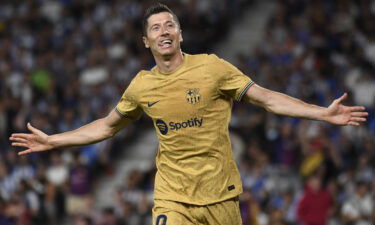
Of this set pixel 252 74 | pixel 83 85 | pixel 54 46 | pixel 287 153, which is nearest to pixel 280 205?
pixel 287 153

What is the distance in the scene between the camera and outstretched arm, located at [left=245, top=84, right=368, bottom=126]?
19.8 feet

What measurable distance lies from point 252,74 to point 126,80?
9.35ft

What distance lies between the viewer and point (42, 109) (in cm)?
1758

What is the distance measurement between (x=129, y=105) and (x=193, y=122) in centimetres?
62

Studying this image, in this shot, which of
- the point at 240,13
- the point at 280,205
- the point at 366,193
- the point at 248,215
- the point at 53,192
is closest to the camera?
the point at 248,215

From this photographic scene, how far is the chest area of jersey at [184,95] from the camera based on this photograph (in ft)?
20.9

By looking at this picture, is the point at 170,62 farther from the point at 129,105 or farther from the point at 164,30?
the point at 129,105

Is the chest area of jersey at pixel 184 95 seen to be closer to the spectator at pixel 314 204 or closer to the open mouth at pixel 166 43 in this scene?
the open mouth at pixel 166 43

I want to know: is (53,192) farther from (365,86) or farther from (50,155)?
(365,86)

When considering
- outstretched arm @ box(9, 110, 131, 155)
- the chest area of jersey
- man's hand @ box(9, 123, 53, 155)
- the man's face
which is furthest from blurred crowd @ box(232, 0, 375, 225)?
the man's face

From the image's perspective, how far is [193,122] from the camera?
6391 millimetres

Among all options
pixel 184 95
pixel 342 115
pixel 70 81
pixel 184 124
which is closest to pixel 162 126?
pixel 184 124

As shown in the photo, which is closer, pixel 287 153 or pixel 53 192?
pixel 287 153

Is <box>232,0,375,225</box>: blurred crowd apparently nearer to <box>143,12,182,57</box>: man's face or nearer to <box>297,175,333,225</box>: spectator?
<box>297,175,333,225</box>: spectator
